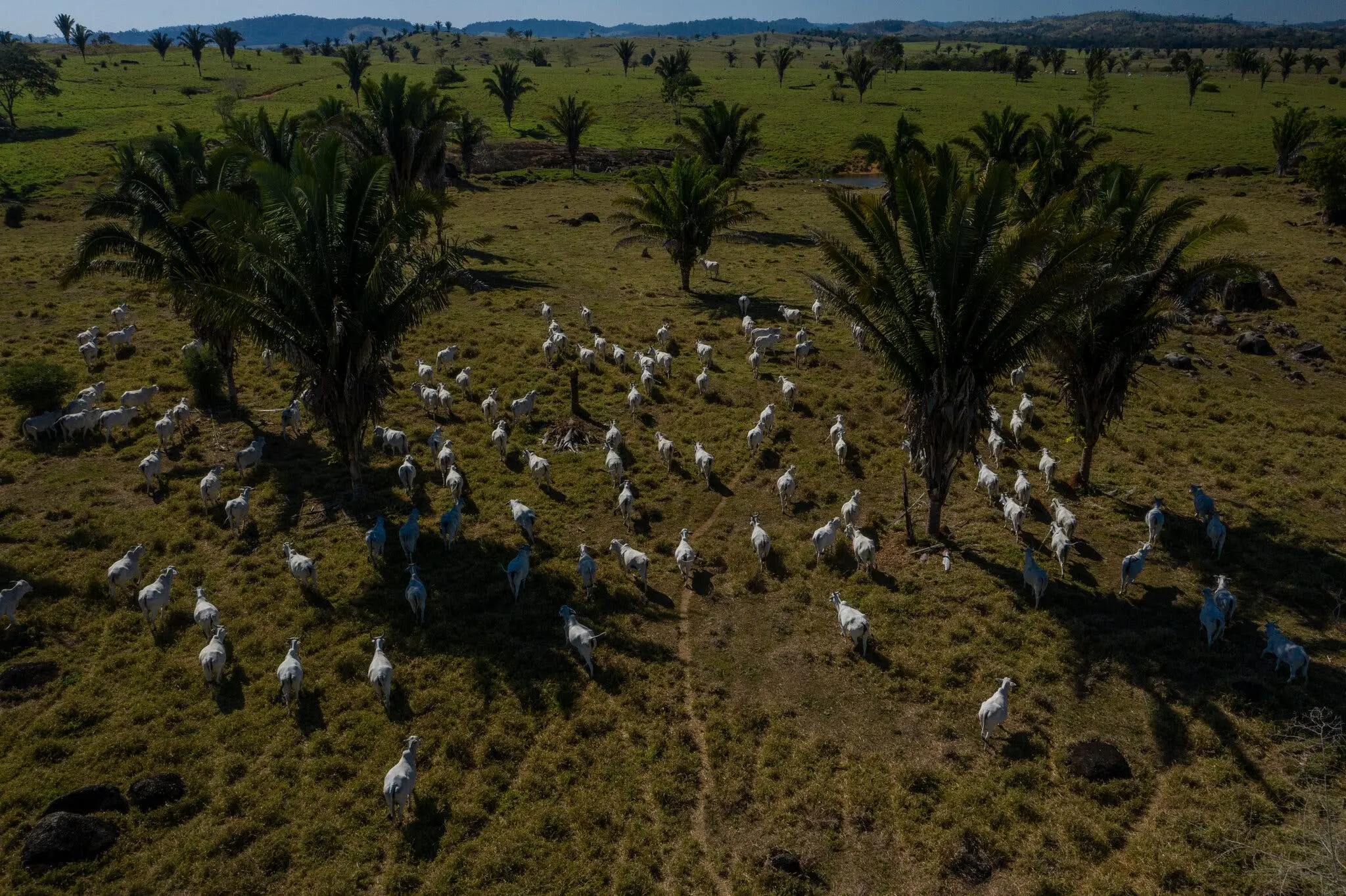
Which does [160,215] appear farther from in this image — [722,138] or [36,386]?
[722,138]

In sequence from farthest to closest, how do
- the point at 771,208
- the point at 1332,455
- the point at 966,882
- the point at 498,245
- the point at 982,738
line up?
the point at 771,208
the point at 498,245
the point at 1332,455
the point at 982,738
the point at 966,882

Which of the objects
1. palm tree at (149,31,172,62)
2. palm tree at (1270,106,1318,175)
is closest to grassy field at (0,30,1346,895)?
palm tree at (1270,106,1318,175)

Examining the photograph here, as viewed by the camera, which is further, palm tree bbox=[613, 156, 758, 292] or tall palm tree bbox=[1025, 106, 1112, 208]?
tall palm tree bbox=[1025, 106, 1112, 208]

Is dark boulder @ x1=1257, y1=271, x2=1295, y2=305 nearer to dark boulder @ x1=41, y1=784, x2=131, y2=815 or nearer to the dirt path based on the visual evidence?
the dirt path

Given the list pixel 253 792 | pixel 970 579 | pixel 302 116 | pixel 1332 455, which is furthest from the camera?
pixel 302 116

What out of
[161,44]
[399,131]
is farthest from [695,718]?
[161,44]

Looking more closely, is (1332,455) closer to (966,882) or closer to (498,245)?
(966,882)

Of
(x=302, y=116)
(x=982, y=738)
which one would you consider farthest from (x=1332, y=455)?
(x=302, y=116)

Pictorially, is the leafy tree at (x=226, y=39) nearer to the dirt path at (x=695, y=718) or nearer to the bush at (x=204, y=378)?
the bush at (x=204, y=378)
